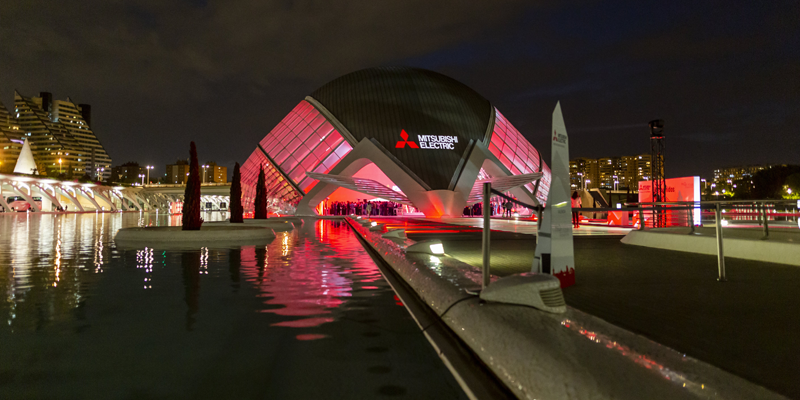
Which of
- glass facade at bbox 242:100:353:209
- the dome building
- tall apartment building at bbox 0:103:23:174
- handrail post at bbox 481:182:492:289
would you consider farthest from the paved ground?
tall apartment building at bbox 0:103:23:174

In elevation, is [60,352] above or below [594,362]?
below

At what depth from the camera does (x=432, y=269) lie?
586cm

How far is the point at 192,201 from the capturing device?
13.7 m

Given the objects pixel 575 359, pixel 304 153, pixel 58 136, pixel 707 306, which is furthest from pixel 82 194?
pixel 58 136

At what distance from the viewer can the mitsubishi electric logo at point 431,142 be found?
137 ft

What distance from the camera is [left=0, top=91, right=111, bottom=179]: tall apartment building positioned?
133500 mm

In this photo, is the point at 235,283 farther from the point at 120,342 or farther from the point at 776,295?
the point at 776,295

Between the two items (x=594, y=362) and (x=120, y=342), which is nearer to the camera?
(x=594, y=362)

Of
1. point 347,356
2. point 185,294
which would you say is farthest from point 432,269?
point 185,294

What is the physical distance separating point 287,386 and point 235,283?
4.04 m

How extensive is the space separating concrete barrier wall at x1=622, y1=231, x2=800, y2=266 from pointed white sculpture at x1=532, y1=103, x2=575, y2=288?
5021 mm

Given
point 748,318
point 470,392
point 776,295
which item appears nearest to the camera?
point 470,392

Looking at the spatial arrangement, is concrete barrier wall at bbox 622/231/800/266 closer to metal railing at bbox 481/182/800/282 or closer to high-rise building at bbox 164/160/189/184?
metal railing at bbox 481/182/800/282

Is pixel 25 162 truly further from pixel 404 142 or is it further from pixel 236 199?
pixel 236 199
